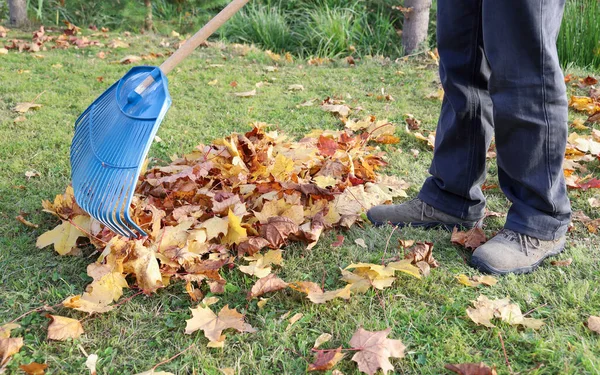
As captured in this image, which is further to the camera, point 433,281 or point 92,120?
point 92,120

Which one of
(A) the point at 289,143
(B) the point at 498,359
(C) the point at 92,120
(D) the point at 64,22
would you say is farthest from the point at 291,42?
(B) the point at 498,359

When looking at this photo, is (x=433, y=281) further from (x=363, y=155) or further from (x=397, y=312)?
(x=363, y=155)

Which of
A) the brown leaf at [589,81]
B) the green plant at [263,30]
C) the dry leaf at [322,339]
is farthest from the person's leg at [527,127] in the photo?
the green plant at [263,30]

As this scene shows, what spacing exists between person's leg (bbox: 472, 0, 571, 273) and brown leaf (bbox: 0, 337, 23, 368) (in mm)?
1460

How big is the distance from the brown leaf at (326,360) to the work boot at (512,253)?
687mm

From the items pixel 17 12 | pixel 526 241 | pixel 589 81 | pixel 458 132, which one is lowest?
pixel 589 81

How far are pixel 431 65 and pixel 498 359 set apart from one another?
371cm

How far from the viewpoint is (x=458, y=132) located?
196 cm

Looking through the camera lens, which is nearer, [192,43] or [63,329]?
[63,329]

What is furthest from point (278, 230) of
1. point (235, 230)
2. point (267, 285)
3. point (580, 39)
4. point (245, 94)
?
point (580, 39)

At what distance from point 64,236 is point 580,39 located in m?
4.75

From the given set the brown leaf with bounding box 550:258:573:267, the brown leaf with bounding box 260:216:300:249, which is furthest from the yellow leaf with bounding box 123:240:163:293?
the brown leaf with bounding box 550:258:573:267

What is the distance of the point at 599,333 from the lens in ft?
4.90

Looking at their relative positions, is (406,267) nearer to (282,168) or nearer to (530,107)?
(530,107)
